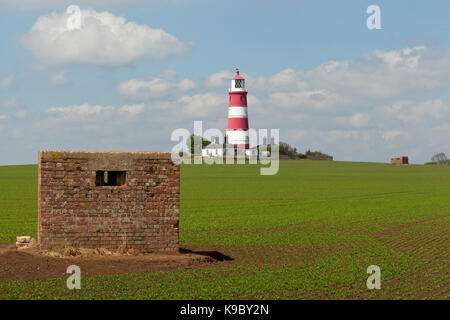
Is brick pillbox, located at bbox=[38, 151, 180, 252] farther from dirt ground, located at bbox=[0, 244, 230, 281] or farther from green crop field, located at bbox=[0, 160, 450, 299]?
green crop field, located at bbox=[0, 160, 450, 299]

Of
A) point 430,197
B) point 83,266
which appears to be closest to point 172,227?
point 83,266

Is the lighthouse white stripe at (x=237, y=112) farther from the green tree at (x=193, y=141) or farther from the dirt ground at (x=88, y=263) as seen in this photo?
the dirt ground at (x=88, y=263)

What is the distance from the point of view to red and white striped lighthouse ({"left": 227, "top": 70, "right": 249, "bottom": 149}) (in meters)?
94.4

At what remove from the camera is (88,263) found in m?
16.1

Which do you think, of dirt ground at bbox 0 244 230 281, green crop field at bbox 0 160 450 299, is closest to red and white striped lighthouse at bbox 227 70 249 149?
green crop field at bbox 0 160 450 299

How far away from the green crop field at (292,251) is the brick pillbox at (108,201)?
232 cm

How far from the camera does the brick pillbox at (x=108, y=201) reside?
56.1ft

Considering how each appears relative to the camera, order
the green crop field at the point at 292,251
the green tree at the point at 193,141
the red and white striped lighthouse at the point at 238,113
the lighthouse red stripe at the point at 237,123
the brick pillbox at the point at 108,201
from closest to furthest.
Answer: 1. the green crop field at the point at 292,251
2. the brick pillbox at the point at 108,201
3. the red and white striped lighthouse at the point at 238,113
4. the lighthouse red stripe at the point at 237,123
5. the green tree at the point at 193,141

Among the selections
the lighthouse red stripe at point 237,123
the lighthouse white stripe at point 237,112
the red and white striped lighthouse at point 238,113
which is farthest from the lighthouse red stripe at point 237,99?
the lighthouse red stripe at point 237,123

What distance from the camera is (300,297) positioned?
12.8 meters

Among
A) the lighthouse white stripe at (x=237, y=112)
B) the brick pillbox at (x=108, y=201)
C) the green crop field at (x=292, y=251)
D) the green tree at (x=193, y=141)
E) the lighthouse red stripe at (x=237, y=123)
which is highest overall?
the lighthouse white stripe at (x=237, y=112)

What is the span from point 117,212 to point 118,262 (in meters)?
1.64

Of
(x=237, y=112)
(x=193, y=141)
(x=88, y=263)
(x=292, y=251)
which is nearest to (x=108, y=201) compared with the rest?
(x=88, y=263)
